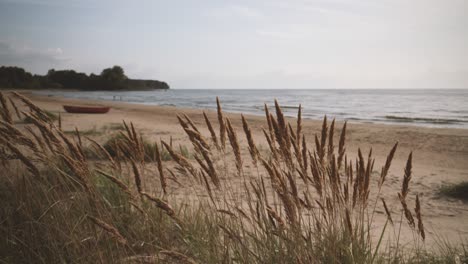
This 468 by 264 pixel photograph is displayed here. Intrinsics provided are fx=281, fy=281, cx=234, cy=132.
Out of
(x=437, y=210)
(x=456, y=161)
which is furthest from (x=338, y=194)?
(x=456, y=161)

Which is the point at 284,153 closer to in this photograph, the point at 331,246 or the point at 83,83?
the point at 331,246

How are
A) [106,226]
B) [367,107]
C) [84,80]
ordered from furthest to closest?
1. [84,80]
2. [367,107]
3. [106,226]

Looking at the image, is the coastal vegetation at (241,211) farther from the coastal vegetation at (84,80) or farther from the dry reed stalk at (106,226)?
the coastal vegetation at (84,80)

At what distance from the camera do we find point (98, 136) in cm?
985

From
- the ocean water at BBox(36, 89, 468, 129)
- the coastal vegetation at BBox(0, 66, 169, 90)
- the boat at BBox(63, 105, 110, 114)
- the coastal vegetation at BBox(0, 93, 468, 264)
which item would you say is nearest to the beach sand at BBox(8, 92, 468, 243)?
the coastal vegetation at BBox(0, 93, 468, 264)

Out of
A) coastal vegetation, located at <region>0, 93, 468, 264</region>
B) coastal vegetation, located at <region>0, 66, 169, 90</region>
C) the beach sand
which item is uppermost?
coastal vegetation, located at <region>0, 66, 169, 90</region>

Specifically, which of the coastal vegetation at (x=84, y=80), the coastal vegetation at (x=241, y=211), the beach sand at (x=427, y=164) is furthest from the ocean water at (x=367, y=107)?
the coastal vegetation at (x=84, y=80)

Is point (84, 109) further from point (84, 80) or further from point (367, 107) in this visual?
point (84, 80)

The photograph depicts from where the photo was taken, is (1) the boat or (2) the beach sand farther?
(1) the boat

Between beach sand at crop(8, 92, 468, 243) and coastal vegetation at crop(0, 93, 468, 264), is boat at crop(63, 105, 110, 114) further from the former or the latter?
coastal vegetation at crop(0, 93, 468, 264)

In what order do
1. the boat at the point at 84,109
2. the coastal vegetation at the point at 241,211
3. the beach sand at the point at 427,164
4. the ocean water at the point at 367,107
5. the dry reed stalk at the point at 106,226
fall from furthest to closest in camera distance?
the ocean water at the point at 367,107 → the boat at the point at 84,109 → the beach sand at the point at 427,164 → the coastal vegetation at the point at 241,211 → the dry reed stalk at the point at 106,226

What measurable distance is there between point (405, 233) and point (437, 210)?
1689 mm

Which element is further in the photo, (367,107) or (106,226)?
(367,107)

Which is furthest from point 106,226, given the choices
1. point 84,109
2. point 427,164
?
point 84,109
